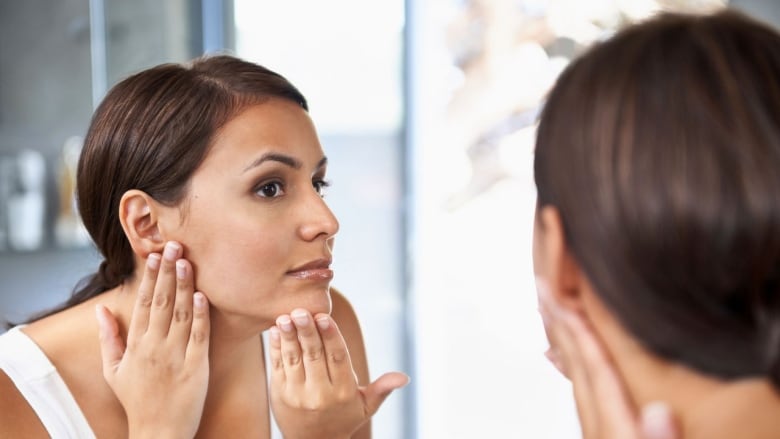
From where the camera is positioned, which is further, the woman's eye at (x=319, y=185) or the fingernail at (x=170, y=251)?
the woman's eye at (x=319, y=185)

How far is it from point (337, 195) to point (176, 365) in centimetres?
175

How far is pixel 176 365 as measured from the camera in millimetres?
1100

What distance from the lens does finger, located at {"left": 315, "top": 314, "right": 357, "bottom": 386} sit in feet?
3.67

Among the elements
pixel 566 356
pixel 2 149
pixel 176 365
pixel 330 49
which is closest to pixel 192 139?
pixel 176 365

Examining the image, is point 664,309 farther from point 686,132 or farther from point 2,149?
point 2,149

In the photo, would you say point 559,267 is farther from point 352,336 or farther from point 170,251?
point 352,336

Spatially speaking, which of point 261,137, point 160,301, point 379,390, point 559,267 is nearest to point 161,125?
point 261,137

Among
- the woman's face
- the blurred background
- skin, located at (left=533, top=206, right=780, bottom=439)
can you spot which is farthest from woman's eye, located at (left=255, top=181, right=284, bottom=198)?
the blurred background

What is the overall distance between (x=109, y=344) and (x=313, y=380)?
0.92 ft

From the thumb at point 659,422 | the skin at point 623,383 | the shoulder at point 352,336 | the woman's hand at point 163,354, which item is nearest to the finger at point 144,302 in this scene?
the woman's hand at point 163,354

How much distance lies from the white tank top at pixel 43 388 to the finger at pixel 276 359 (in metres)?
0.25

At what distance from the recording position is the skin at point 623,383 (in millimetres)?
619

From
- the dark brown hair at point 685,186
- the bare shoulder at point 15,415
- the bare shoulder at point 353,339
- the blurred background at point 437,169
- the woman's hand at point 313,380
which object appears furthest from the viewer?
the blurred background at point 437,169

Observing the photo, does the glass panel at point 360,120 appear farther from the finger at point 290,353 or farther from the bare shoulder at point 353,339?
the finger at point 290,353
